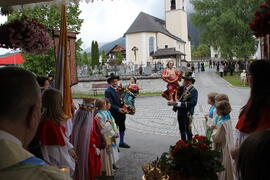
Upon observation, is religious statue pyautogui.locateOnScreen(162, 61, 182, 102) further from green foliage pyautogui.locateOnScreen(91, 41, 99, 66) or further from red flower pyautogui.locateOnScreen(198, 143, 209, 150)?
green foliage pyautogui.locateOnScreen(91, 41, 99, 66)

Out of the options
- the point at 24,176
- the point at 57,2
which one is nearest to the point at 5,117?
the point at 24,176

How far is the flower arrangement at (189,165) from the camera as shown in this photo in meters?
2.65

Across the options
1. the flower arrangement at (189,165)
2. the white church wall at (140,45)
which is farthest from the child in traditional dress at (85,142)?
the white church wall at (140,45)

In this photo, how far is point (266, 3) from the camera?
2785 millimetres

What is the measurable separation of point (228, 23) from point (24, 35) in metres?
36.8

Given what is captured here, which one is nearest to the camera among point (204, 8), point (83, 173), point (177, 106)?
point (83, 173)

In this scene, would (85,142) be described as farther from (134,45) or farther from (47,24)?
(134,45)

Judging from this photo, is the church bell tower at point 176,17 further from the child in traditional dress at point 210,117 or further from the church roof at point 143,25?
the child in traditional dress at point 210,117

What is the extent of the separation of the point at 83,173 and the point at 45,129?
1.44 m

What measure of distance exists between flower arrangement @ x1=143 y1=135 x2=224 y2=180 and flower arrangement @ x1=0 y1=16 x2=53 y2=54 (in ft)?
8.66

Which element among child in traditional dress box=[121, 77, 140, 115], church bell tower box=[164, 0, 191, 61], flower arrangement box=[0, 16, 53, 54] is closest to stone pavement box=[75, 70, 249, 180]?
child in traditional dress box=[121, 77, 140, 115]

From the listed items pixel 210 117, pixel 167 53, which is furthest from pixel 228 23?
pixel 210 117

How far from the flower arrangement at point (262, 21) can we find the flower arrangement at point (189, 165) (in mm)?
1230

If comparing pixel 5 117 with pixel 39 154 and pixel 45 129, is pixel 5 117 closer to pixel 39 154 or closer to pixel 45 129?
pixel 39 154
